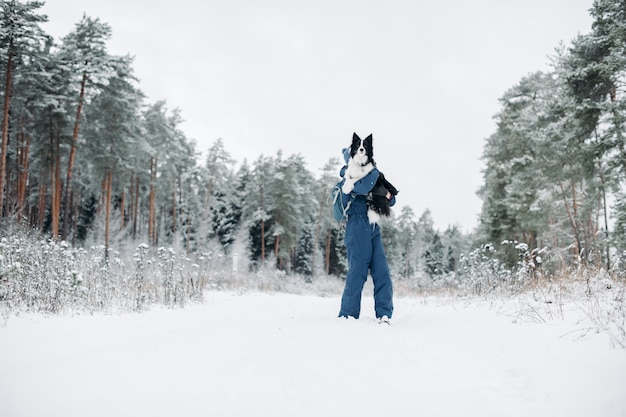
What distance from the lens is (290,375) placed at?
2.25m

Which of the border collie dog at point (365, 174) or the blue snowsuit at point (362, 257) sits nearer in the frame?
the blue snowsuit at point (362, 257)

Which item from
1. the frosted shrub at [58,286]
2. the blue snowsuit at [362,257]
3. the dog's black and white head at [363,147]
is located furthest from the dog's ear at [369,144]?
the frosted shrub at [58,286]

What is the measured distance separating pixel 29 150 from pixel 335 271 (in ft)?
107

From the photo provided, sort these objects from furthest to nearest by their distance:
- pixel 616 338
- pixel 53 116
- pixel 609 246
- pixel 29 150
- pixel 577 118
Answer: pixel 29 150 < pixel 53 116 < pixel 577 118 < pixel 609 246 < pixel 616 338

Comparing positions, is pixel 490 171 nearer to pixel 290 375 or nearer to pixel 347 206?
pixel 347 206

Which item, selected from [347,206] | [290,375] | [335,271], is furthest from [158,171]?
[290,375]

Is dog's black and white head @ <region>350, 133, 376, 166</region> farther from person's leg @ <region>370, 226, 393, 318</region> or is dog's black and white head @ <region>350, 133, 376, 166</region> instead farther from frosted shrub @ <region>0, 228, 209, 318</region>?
frosted shrub @ <region>0, 228, 209, 318</region>

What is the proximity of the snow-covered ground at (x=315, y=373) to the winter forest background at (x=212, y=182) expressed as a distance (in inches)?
85.6

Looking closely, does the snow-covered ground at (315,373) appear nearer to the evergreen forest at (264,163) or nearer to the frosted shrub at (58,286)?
the frosted shrub at (58,286)

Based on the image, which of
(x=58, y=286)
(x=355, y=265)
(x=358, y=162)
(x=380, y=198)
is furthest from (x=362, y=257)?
(x=58, y=286)

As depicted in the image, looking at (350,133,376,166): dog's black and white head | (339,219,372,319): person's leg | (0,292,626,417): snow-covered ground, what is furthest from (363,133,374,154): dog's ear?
(0,292,626,417): snow-covered ground

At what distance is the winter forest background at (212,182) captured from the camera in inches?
249

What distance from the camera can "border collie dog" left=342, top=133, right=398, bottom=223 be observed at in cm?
496

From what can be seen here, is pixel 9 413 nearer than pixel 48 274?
Yes
